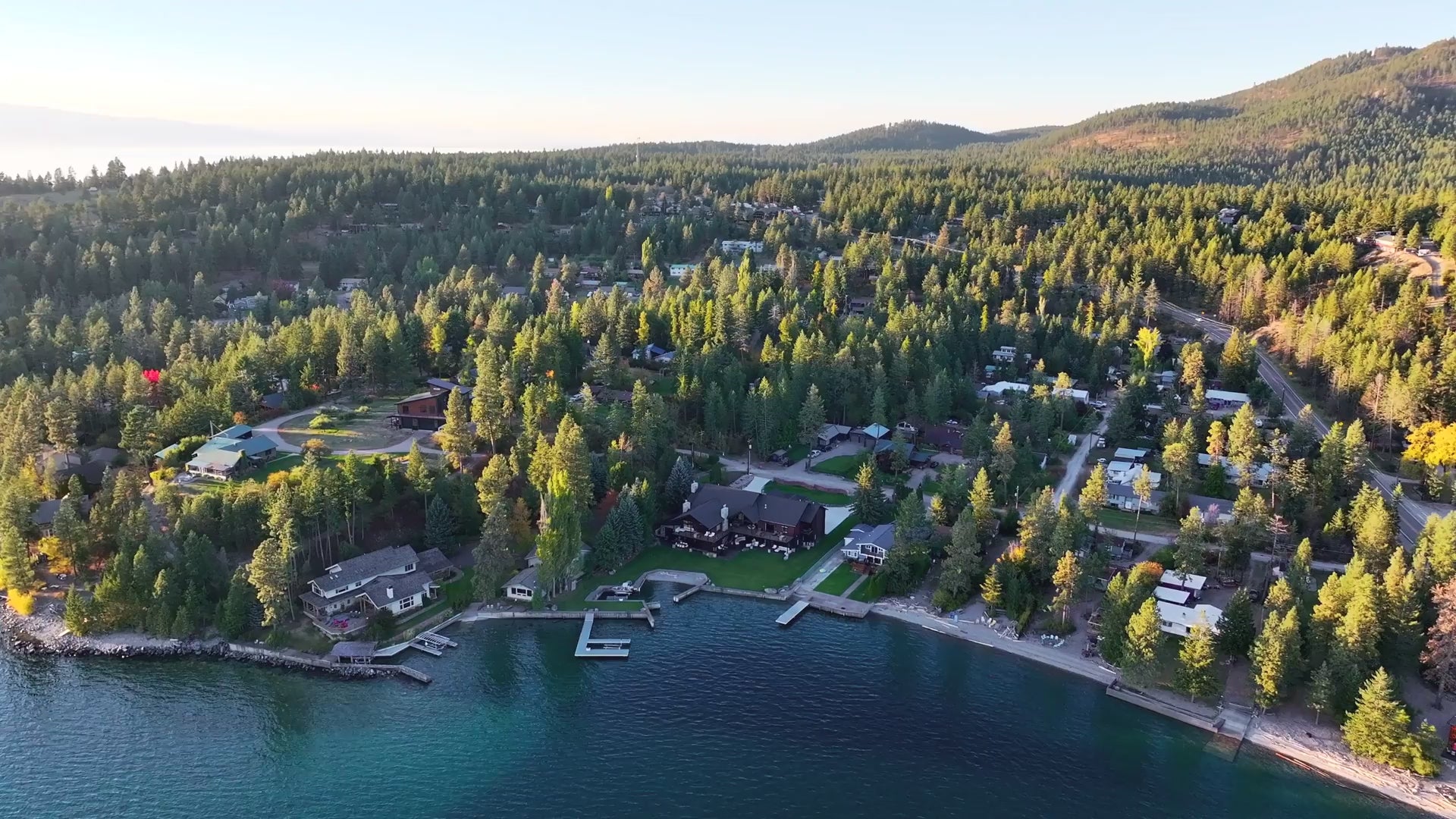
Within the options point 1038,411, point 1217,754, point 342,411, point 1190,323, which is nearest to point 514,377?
point 342,411

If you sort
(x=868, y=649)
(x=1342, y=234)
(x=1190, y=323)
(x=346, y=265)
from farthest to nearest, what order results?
1. (x=346, y=265)
2. (x=1342, y=234)
3. (x=1190, y=323)
4. (x=868, y=649)

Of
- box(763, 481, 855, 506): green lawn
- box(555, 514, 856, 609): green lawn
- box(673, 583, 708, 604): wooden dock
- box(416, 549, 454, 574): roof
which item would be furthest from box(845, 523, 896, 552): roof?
box(416, 549, 454, 574): roof

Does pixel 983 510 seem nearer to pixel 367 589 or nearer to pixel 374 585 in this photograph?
pixel 374 585

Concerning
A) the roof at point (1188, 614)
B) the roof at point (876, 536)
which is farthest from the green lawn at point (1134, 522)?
the roof at point (876, 536)

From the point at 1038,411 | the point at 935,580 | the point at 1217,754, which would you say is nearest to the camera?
the point at 1217,754

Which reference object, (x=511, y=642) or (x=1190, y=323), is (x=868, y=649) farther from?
(x=1190, y=323)

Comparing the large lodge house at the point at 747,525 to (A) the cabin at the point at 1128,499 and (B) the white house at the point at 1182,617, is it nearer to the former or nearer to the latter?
(A) the cabin at the point at 1128,499
